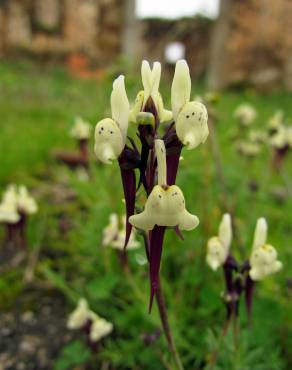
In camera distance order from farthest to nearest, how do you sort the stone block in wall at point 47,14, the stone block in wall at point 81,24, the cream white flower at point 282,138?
the stone block in wall at point 81,24 → the stone block in wall at point 47,14 → the cream white flower at point 282,138

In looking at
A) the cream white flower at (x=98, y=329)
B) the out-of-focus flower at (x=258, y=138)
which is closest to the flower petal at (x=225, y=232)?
the cream white flower at (x=98, y=329)

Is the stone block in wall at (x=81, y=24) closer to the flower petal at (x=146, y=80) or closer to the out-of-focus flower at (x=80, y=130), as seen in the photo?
the out-of-focus flower at (x=80, y=130)

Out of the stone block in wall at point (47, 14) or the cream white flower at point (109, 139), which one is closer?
the cream white flower at point (109, 139)

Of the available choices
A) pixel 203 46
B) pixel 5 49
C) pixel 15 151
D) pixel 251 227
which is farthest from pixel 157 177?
pixel 203 46

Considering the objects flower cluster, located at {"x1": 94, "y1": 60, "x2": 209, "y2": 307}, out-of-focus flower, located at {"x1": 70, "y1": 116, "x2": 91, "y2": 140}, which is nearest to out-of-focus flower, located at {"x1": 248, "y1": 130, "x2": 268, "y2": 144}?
out-of-focus flower, located at {"x1": 70, "y1": 116, "x2": 91, "y2": 140}

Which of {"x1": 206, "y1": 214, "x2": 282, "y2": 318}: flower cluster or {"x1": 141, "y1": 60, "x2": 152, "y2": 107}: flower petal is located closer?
{"x1": 141, "y1": 60, "x2": 152, "y2": 107}: flower petal

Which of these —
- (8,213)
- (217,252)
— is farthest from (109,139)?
(8,213)

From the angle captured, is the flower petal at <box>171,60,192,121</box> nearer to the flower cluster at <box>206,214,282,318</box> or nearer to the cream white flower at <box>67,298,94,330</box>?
the flower cluster at <box>206,214,282,318</box>
